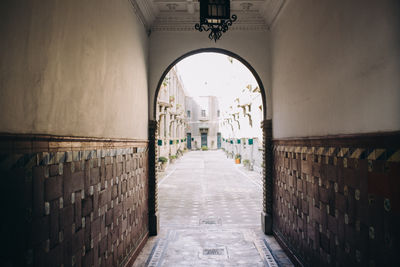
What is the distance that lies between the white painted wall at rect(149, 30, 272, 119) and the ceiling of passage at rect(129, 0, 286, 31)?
0.13 m

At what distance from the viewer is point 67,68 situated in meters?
2.35

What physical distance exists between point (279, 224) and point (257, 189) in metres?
5.57

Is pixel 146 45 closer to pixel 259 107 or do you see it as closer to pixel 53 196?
pixel 53 196

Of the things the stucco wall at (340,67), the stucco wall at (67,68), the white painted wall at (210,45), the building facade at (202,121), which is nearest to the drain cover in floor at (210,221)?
the white painted wall at (210,45)

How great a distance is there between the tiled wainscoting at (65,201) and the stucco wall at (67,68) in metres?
0.15

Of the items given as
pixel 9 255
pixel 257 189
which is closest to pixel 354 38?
pixel 9 255

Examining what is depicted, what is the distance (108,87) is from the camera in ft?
11.0

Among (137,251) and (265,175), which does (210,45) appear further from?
(137,251)

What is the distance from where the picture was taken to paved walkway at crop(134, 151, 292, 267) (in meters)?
4.50

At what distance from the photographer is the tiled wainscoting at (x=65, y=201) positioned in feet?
5.42

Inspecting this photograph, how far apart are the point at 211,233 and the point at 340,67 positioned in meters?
4.26

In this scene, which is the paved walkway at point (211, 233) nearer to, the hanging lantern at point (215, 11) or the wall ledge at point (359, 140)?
the wall ledge at point (359, 140)

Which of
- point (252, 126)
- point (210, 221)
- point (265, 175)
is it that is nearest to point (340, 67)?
point (265, 175)

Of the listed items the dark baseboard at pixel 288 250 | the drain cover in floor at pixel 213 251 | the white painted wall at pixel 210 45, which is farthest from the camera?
the white painted wall at pixel 210 45
